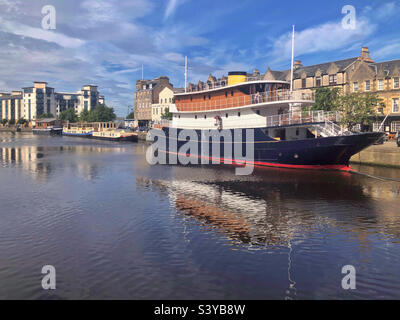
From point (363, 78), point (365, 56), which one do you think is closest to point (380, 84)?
point (363, 78)

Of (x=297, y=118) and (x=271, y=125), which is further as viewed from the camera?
(x=271, y=125)

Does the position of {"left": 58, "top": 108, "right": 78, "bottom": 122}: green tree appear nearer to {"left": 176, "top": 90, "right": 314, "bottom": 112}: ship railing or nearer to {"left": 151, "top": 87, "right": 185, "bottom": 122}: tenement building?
{"left": 151, "top": 87, "right": 185, "bottom": 122}: tenement building

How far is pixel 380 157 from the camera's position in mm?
34312

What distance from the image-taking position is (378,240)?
42.6 ft

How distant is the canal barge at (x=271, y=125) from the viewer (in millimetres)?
29375

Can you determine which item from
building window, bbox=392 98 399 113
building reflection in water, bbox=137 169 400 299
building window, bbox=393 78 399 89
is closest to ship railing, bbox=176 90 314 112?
building reflection in water, bbox=137 169 400 299

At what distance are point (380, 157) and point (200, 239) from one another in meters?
27.9

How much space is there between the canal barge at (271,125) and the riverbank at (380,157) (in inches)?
203

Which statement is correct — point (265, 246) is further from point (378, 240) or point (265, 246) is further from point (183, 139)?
point (183, 139)

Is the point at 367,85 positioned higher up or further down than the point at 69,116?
further down

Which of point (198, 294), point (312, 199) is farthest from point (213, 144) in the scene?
point (198, 294)

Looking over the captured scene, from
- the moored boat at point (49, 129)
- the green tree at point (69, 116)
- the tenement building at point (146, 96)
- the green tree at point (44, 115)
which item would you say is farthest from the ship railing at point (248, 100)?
the green tree at point (44, 115)

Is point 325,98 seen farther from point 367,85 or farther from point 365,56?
point 365,56
